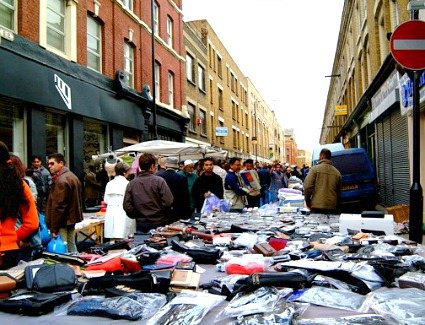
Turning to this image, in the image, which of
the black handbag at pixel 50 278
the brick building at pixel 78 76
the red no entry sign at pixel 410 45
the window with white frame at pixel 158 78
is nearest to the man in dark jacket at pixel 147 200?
the black handbag at pixel 50 278

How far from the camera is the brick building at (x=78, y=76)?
1109 cm

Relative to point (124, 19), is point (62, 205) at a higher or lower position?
lower

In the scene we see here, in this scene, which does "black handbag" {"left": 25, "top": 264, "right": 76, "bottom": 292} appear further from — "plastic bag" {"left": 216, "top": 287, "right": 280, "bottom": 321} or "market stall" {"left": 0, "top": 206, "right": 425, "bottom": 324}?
"plastic bag" {"left": 216, "top": 287, "right": 280, "bottom": 321}

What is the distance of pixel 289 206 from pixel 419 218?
7.55 feet

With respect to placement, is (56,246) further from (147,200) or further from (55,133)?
(55,133)

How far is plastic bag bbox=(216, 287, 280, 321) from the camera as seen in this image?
7.42 ft

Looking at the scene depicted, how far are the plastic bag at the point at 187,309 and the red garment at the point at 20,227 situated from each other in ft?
7.02

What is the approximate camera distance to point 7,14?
11047 millimetres

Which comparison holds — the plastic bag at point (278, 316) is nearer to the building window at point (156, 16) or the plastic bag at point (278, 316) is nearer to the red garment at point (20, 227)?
the red garment at point (20, 227)

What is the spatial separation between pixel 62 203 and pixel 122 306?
14.5 ft

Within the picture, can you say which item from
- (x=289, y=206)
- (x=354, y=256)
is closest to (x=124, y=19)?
(x=289, y=206)

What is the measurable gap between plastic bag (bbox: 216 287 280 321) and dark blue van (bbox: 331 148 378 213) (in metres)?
10.3

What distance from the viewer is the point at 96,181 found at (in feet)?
45.9

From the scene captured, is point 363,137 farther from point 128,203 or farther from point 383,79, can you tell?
point 128,203
